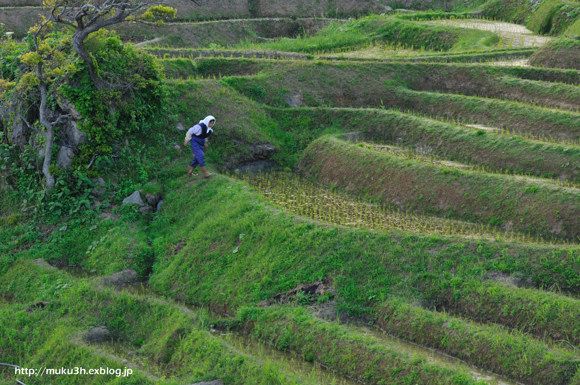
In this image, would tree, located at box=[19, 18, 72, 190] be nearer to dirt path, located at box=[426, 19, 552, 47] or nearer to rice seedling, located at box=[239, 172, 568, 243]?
rice seedling, located at box=[239, 172, 568, 243]

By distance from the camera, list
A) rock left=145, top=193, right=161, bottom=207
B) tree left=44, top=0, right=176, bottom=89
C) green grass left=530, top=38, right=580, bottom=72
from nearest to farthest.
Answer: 1. rock left=145, top=193, right=161, bottom=207
2. tree left=44, top=0, right=176, bottom=89
3. green grass left=530, top=38, right=580, bottom=72

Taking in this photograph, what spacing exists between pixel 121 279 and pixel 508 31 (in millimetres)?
21179

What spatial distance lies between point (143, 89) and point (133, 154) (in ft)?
5.37

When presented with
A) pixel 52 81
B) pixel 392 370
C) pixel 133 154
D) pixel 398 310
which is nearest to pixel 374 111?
pixel 133 154

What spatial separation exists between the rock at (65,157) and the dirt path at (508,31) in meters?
15.8

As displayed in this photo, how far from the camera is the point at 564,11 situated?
3694cm

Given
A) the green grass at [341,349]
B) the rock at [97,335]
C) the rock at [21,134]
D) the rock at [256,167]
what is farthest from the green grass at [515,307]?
the rock at [21,134]

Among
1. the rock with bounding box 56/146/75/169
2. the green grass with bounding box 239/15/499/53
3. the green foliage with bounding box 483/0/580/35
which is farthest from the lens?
the green grass with bounding box 239/15/499/53

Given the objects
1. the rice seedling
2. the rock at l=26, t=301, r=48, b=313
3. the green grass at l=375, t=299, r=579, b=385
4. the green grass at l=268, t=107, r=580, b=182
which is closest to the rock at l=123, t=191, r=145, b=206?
the rice seedling

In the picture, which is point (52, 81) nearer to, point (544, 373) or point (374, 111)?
point (374, 111)

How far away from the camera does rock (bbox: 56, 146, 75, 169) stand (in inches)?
987

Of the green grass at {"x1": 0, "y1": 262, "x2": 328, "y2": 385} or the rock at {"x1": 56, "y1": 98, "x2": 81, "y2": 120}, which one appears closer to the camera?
the green grass at {"x1": 0, "y1": 262, "x2": 328, "y2": 385}

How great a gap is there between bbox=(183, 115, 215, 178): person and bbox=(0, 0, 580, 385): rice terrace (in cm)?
5

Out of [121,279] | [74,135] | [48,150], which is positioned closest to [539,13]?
[74,135]
